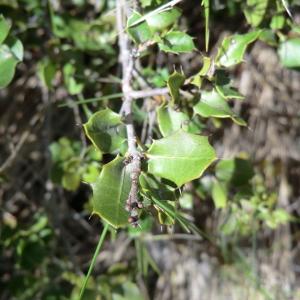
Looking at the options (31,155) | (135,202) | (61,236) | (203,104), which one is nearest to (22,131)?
(31,155)

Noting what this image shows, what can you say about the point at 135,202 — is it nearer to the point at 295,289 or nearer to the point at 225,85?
the point at 225,85

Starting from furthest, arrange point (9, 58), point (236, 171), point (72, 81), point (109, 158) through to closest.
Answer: point (109, 158), point (72, 81), point (236, 171), point (9, 58)

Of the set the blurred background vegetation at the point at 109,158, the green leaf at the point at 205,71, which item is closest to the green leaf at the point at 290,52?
the blurred background vegetation at the point at 109,158

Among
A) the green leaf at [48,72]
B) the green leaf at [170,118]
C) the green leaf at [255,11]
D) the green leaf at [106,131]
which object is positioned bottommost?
the green leaf at [48,72]

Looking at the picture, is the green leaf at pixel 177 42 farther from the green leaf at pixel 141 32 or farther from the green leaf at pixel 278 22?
the green leaf at pixel 278 22

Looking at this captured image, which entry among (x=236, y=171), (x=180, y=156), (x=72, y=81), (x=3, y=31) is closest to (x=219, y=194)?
(x=236, y=171)

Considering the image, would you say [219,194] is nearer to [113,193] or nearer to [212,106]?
[212,106]

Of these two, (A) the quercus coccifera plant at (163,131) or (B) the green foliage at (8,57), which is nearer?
(A) the quercus coccifera plant at (163,131)
